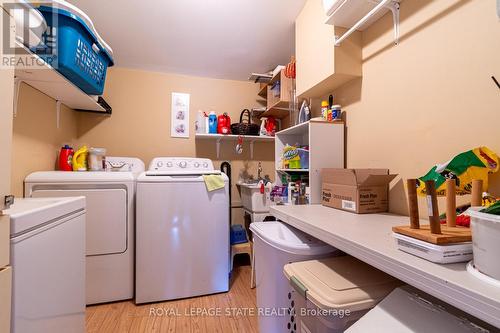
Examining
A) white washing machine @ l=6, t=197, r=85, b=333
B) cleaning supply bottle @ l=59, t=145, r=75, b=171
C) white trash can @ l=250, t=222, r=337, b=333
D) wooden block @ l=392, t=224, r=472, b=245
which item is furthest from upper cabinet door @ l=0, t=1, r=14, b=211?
cleaning supply bottle @ l=59, t=145, r=75, b=171

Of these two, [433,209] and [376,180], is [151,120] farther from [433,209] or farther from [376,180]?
[433,209]

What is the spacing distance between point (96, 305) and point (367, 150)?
2.44 metres

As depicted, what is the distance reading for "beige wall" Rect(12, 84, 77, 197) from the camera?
5.27 feet

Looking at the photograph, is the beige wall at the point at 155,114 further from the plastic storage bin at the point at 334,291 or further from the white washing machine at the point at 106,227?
the plastic storage bin at the point at 334,291

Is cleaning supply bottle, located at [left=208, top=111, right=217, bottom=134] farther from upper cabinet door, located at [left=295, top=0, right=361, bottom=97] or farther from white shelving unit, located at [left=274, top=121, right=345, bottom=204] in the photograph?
white shelving unit, located at [left=274, top=121, right=345, bottom=204]

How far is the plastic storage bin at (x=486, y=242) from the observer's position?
0.42 meters

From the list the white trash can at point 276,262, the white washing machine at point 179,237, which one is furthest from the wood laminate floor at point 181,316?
the white trash can at point 276,262

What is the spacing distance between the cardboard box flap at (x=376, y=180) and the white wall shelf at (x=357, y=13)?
754mm

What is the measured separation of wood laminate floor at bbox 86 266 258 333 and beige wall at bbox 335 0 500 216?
1386 millimetres

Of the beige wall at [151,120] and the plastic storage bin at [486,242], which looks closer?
the plastic storage bin at [486,242]

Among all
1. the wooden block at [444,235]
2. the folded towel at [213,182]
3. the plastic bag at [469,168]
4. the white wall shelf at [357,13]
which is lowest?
the wooden block at [444,235]

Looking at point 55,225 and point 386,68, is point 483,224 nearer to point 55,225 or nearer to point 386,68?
point 386,68

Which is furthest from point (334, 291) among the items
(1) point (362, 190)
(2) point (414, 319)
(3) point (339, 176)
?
(3) point (339, 176)

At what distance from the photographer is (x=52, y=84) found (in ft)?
5.50
